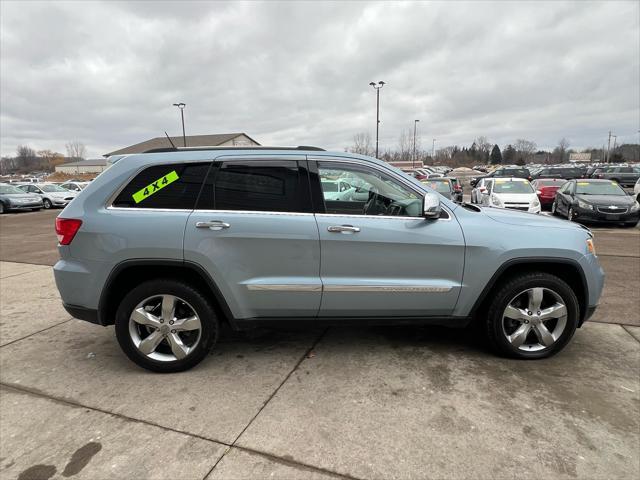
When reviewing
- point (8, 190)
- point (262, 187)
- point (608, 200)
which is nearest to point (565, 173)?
point (608, 200)

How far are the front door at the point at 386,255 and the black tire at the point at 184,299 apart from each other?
0.93 metres

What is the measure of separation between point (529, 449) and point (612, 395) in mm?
1057

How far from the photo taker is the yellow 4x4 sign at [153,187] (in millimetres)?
3184

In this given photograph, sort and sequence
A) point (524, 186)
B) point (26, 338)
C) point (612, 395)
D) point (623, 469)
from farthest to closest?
point (524, 186) → point (26, 338) → point (612, 395) → point (623, 469)

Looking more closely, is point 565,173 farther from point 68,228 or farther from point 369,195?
point 68,228

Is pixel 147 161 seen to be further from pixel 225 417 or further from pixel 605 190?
pixel 605 190


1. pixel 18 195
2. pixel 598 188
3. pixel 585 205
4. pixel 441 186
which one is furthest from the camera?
pixel 18 195

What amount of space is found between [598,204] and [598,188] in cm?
132

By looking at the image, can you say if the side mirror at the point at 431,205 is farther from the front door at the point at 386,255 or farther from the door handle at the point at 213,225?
the door handle at the point at 213,225

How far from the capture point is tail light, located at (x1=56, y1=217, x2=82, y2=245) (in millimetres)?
3137

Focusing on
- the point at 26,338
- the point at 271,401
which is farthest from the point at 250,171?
the point at 26,338

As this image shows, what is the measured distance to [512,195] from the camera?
491 inches

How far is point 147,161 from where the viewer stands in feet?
10.7

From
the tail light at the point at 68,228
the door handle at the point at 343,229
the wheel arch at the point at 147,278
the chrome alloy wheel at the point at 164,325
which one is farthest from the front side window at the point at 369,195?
the tail light at the point at 68,228
